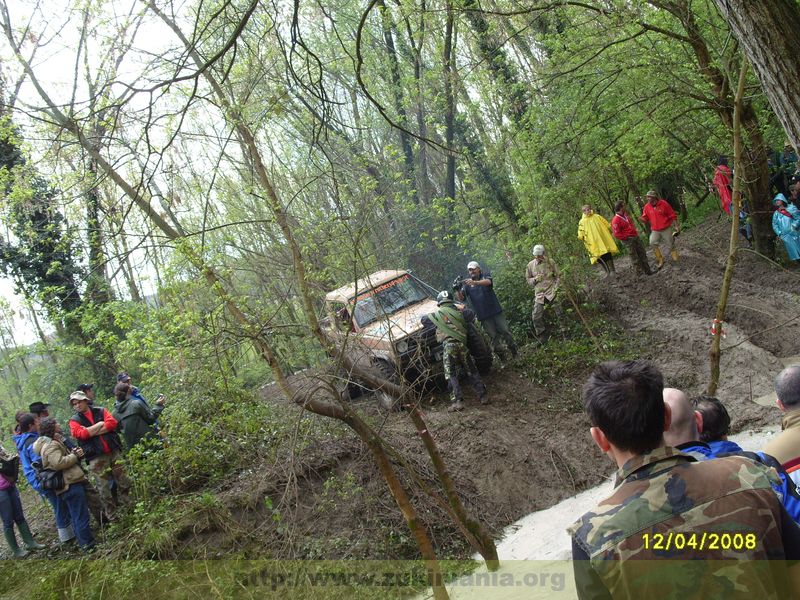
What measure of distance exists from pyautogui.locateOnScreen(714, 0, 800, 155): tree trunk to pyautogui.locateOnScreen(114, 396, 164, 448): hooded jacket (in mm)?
7183

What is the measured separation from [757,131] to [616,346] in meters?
4.45

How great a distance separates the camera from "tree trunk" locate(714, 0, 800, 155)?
298cm

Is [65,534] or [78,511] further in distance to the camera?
[65,534]

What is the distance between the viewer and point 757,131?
9.98 metres

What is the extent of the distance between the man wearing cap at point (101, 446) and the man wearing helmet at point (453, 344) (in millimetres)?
4373

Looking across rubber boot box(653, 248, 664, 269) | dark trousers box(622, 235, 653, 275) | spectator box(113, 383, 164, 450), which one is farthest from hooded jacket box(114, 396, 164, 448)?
rubber boot box(653, 248, 664, 269)

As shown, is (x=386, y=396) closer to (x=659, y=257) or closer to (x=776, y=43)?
(x=776, y=43)

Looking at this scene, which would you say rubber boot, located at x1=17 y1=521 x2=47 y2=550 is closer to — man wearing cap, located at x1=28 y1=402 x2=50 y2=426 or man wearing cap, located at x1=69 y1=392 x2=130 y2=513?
man wearing cap, located at x1=69 y1=392 x2=130 y2=513

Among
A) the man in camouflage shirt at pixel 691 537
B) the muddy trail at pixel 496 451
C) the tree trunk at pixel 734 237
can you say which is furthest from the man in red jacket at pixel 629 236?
the man in camouflage shirt at pixel 691 537

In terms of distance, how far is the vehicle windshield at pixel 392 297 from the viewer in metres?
10.0

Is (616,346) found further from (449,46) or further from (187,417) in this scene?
(449,46)

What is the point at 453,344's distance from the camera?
8.79 metres

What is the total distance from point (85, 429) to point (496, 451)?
4.87 m

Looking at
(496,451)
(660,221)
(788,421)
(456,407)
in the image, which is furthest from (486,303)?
(788,421)
